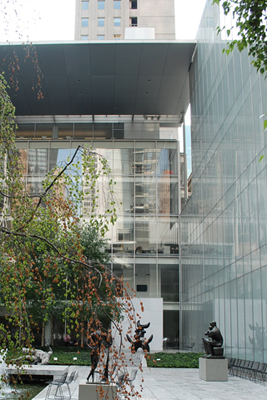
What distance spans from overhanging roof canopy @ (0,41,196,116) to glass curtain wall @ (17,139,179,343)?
3.08 m

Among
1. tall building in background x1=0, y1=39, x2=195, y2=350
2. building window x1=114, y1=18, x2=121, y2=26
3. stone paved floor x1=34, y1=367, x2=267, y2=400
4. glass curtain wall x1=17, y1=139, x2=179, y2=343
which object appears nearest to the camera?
stone paved floor x1=34, y1=367, x2=267, y2=400

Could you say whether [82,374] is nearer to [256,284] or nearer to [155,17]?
[256,284]

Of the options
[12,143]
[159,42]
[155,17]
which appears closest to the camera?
[12,143]

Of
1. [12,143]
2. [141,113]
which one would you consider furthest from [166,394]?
[141,113]

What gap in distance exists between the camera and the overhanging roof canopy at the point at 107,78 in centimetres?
3155

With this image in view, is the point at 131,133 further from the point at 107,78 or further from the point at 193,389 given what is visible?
the point at 193,389

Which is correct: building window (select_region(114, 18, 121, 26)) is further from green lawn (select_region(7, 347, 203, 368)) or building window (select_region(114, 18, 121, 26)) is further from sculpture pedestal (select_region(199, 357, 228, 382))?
sculpture pedestal (select_region(199, 357, 228, 382))

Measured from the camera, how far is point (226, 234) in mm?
21719

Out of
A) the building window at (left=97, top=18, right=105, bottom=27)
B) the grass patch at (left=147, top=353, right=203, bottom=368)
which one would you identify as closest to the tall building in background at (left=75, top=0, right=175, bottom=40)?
the building window at (left=97, top=18, right=105, bottom=27)

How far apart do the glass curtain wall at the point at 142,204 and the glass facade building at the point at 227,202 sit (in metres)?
3.64

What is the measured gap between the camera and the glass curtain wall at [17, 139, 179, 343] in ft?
117

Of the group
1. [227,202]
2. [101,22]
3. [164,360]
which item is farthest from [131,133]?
[101,22]

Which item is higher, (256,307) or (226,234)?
(226,234)

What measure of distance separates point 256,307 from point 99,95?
972 inches
